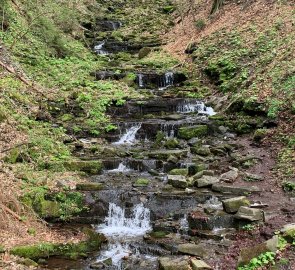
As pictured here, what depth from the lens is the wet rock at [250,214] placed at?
834 cm

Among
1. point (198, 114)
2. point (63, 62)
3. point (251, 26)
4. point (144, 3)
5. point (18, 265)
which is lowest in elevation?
point (18, 265)

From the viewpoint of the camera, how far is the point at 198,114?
15.4 metres

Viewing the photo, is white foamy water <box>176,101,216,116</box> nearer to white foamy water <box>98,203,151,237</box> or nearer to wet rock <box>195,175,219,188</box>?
wet rock <box>195,175,219,188</box>

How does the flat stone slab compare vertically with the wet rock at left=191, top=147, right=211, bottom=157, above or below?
below

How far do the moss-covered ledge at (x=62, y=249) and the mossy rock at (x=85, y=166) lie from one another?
313 cm

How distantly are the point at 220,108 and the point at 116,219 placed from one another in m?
7.49

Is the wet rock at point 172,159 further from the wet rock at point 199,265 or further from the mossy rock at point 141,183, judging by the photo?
the wet rock at point 199,265

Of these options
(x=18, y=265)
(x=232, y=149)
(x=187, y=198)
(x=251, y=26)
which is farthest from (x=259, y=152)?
(x=251, y=26)

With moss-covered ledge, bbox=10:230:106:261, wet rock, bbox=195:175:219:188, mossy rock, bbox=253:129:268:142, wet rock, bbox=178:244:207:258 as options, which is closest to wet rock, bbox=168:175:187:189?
wet rock, bbox=195:175:219:188

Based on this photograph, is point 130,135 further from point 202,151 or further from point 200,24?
point 200,24

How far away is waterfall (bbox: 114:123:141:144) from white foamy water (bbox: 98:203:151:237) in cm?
446

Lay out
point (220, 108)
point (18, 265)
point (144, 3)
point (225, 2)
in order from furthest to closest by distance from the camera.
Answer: point (144, 3) < point (225, 2) < point (220, 108) < point (18, 265)

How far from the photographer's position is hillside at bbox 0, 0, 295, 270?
812 cm

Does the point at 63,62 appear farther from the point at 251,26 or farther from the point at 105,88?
the point at 251,26
